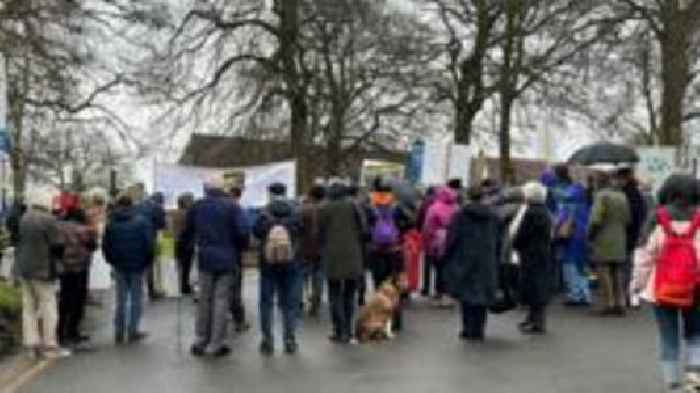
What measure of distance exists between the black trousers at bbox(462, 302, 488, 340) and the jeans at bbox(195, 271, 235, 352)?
257 cm

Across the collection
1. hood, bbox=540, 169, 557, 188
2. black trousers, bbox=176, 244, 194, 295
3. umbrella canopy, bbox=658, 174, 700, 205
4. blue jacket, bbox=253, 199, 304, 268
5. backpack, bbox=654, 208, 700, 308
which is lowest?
black trousers, bbox=176, 244, 194, 295

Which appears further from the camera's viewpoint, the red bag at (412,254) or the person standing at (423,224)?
the red bag at (412,254)

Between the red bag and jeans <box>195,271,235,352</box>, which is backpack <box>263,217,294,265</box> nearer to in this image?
jeans <box>195,271,235,352</box>

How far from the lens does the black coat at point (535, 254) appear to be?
57.6 ft

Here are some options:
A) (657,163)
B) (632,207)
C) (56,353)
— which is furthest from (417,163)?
(56,353)

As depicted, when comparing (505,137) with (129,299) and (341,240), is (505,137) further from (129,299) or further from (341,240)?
(341,240)

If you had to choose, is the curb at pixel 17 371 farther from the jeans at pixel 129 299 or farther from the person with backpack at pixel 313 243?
the person with backpack at pixel 313 243

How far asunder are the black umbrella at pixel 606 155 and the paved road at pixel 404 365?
172 inches

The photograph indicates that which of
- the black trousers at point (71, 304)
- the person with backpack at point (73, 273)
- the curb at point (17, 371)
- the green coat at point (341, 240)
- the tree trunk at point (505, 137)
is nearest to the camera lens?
the curb at point (17, 371)

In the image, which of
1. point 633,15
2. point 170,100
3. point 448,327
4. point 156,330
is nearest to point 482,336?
point 448,327

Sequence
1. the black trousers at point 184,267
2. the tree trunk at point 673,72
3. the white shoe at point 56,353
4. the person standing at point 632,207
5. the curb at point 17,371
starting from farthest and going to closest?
the tree trunk at point 673,72, the black trousers at point 184,267, the person standing at point 632,207, the white shoe at point 56,353, the curb at point 17,371

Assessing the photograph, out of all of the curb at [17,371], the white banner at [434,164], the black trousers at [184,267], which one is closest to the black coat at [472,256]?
the curb at [17,371]

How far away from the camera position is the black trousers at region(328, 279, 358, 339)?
56.0ft

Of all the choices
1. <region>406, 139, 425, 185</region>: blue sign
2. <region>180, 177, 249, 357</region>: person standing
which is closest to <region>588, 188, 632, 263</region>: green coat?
<region>180, 177, 249, 357</region>: person standing
